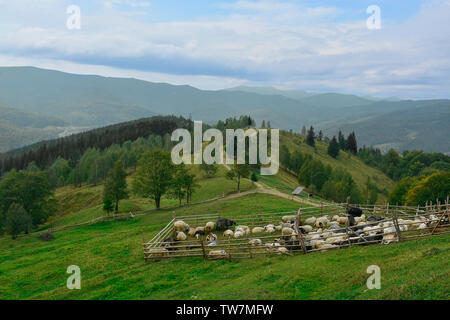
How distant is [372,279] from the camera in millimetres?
14734

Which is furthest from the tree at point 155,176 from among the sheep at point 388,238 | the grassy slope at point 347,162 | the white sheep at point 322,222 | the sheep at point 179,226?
the grassy slope at point 347,162

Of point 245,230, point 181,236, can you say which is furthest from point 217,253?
point 181,236

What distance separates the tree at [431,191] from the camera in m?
66.6

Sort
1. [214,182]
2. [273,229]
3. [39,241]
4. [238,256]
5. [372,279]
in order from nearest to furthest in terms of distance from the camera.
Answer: [372,279], [238,256], [273,229], [39,241], [214,182]

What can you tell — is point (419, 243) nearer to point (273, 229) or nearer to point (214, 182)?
point (273, 229)

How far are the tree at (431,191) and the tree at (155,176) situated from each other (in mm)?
51382

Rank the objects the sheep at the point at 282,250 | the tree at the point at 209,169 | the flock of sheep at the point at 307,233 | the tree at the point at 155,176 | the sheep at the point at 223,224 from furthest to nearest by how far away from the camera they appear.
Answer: the tree at the point at 209,169
the tree at the point at 155,176
the sheep at the point at 223,224
the sheep at the point at 282,250
the flock of sheep at the point at 307,233

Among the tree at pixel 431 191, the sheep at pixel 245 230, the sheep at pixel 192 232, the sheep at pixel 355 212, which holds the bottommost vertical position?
the tree at pixel 431 191

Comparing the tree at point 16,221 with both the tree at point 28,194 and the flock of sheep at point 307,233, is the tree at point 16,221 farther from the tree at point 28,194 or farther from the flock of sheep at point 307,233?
the flock of sheep at point 307,233

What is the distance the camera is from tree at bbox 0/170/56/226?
62.3m

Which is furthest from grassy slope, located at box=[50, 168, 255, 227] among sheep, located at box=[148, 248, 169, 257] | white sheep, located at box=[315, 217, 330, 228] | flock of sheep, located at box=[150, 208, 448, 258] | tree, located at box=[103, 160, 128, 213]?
sheep, located at box=[148, 248, 169, 257]
